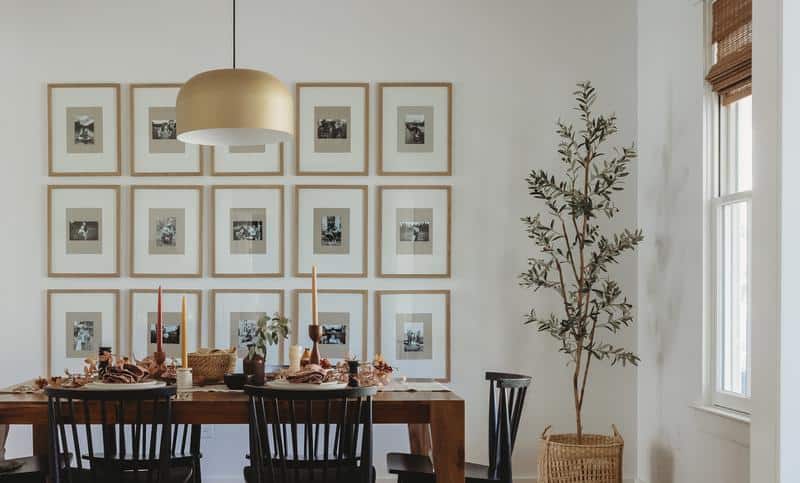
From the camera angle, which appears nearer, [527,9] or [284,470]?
[284,470]

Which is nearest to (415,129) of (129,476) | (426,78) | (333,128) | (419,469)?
(426,78)

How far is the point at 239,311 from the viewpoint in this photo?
476 centimetres

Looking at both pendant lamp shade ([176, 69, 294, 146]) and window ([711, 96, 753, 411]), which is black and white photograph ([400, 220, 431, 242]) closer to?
window ([711, 96, 753, 411])

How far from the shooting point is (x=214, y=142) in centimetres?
328

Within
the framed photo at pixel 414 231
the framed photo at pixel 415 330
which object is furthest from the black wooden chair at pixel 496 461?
the framed photo at pixel 414 231

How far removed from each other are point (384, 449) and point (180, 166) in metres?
1.96

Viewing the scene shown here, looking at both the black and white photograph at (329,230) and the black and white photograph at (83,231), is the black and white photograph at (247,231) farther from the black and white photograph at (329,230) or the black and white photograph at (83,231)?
the black and white photograph at (83,231)

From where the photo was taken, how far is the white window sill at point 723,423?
354cm

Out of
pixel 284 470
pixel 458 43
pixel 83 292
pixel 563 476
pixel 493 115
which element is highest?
pixel 458 43

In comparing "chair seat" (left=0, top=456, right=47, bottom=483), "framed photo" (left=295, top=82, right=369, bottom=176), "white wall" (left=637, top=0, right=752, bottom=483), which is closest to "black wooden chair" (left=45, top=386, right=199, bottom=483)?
"chair seat" (left=0, top=456, right=47, bottom=483)

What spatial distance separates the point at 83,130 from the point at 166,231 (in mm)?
736

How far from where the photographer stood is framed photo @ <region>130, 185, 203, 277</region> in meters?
4.76

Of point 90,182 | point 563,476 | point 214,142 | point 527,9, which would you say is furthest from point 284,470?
point 527,9

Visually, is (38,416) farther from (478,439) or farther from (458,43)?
(458,43)
